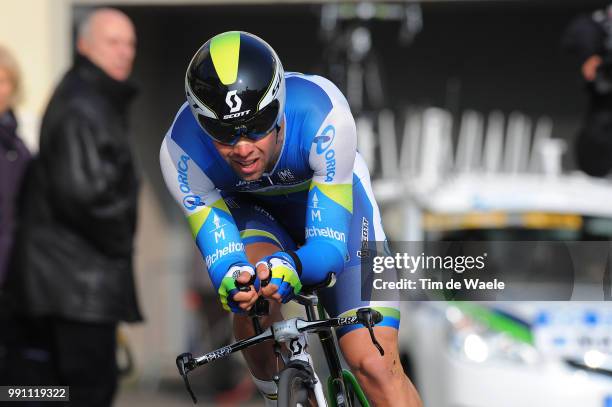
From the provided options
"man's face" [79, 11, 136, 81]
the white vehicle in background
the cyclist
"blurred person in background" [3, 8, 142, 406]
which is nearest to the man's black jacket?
"blurred person in background" [3, 8, 142, 406]

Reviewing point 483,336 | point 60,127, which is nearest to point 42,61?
point 60,127

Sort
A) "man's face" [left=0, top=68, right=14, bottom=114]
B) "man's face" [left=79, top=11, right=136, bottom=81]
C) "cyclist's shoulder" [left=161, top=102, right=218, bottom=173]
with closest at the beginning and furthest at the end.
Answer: "cyclist's shoulder" [left=161, top=102, right=218, bottom=173] < "man's face" [left=79, top=11, right=136, bottom=81] < "man's face" [left=0, top=68, right=14, bottom=114]

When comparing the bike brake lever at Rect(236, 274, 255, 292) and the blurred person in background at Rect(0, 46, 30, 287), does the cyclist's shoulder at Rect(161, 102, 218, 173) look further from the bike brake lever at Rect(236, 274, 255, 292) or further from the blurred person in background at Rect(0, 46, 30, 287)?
the blurred person in background at Rect(0, 46, 30, 287)

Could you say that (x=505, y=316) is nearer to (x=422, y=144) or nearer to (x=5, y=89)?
(x=5, y=89)

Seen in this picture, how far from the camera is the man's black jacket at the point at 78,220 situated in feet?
21.8

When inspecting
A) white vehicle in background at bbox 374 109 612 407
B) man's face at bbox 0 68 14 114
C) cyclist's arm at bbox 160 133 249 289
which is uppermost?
man's face at bbox 0 68 14 114

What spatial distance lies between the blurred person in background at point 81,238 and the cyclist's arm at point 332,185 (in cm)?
210

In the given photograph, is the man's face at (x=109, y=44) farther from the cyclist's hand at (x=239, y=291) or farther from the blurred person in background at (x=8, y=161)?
the cyclist's hand at (x=239, y=291)

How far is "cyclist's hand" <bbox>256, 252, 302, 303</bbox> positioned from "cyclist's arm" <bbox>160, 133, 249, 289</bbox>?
39cm

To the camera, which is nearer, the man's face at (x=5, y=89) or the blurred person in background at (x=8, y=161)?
the blurred person in background at (x=8, y=161)

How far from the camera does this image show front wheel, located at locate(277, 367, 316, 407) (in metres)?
4.47

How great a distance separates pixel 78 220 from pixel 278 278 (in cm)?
254

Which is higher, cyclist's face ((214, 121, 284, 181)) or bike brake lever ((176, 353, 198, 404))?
cyclist's face ((214, 121, 284, 181))

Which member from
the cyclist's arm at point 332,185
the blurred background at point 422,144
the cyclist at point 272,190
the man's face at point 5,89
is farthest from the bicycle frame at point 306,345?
the man's face at point 5,89
